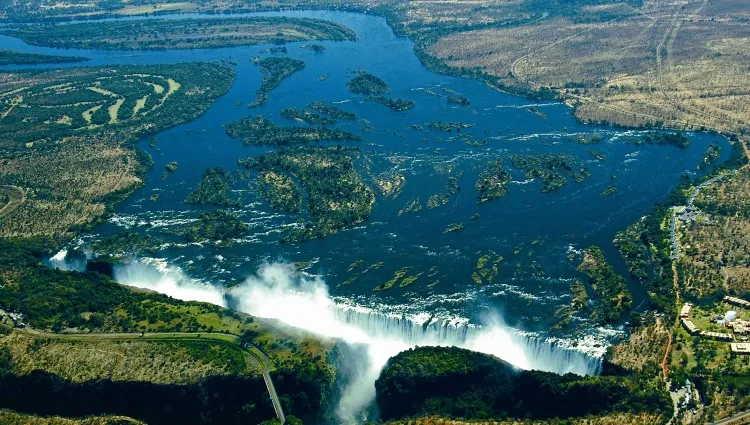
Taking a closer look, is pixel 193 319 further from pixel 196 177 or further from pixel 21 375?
pixel 196 177

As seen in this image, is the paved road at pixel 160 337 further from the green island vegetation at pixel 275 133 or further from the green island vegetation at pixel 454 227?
the green island vegetation at pixel 275 133

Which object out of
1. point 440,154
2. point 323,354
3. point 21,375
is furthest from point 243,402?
point 440,154

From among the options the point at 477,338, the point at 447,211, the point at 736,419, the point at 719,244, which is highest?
the point at 719,244

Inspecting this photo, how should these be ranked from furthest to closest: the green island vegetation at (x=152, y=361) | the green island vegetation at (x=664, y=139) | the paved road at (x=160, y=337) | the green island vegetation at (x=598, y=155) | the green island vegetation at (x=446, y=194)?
the green island vegetation at (x=664, y=139) → the green island vegetation at (x=598, y=155) → the green island vegetation at (x=446, y=194) → the paved road at (x=160, y=337) → the green island vegetation at (x=152, y=361)

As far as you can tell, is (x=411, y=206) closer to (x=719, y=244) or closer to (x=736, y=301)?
(x=719, y=244)

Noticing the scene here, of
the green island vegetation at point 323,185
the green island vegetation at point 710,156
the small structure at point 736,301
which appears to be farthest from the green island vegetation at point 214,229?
the green island vegetation at point 710,156

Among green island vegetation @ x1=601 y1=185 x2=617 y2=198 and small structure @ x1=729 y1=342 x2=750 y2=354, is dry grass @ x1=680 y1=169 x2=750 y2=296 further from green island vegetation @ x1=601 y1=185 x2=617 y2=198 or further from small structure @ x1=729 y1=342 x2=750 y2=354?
green island vegetation @ x1=601 y1=185 x2=617 y2=198

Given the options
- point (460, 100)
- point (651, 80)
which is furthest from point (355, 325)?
point (651, 80)
